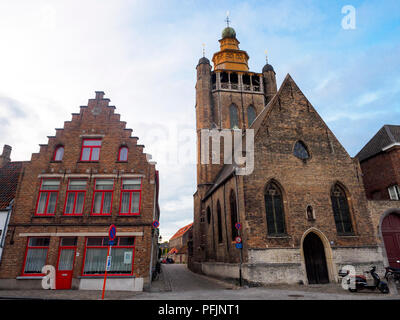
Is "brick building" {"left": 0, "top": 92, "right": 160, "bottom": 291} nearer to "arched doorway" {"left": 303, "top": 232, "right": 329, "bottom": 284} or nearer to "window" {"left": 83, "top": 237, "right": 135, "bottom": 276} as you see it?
"window" {"left": 83, "top": 237, "right": 135, "bottom": 276}

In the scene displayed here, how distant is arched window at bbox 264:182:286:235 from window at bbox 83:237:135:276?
7986 millimetres

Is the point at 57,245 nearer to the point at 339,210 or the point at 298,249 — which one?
the point at 298,249

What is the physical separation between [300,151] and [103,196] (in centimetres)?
1295

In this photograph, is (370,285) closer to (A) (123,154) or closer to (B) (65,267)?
(A) (123,154)

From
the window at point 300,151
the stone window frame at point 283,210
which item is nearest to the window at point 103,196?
the stone window frame at point 283,210

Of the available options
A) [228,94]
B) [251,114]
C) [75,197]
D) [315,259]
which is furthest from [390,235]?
[228,94]

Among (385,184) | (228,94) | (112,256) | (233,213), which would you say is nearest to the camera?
(112,256)

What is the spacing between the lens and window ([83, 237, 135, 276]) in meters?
13.0

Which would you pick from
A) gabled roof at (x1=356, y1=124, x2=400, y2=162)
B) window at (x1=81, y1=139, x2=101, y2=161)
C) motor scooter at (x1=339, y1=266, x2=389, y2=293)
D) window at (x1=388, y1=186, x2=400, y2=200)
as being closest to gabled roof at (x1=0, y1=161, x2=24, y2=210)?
window at (x1=81, y1=139, x2=101, y2=161)

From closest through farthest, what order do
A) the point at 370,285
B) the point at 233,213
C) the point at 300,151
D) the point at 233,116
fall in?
the point at 370,285 < the point at 233,213 < the point at 300,151 < the point at 233,116

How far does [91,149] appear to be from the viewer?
15.4m

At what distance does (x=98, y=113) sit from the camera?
637 inches

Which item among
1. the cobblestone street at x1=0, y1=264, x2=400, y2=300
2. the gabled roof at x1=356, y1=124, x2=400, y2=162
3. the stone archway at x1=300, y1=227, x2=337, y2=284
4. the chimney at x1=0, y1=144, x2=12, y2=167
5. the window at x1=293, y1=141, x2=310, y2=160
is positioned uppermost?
the gabled roof at x1=356, y1=124, x2=400, y2=162

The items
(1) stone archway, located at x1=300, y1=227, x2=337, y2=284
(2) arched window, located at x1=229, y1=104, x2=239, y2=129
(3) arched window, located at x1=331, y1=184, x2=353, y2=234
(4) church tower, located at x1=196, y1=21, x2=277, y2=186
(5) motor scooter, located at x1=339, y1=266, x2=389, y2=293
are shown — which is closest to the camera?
(5) motor scooter, located at x1=339, y1=266, x2=389, y2=293
